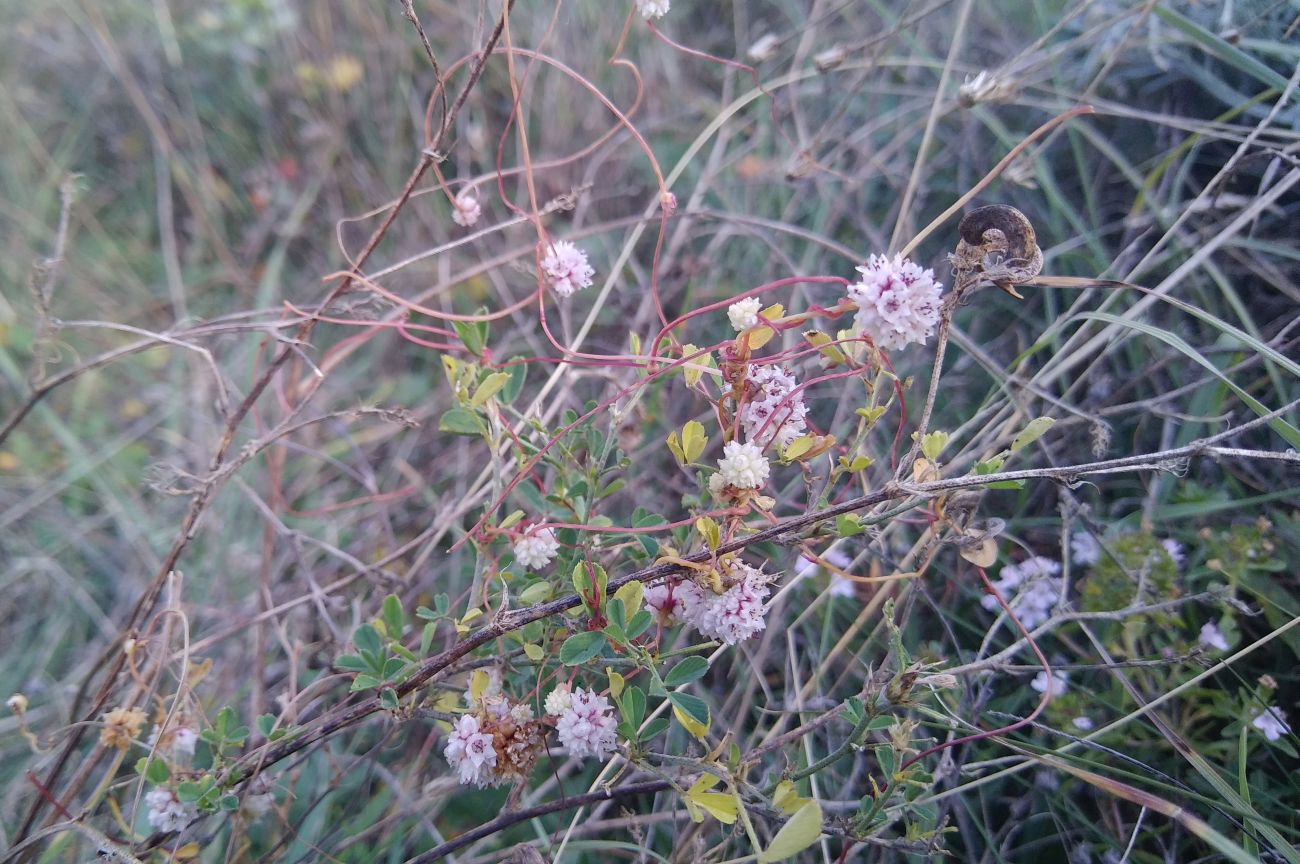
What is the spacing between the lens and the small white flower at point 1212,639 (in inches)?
39.9

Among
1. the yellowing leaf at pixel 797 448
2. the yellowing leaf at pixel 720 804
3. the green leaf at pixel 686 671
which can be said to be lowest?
the yellowing leaf at pixel 720 804

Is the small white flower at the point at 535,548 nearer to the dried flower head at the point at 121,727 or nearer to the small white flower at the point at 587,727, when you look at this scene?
the small white flower at the point at 587,727

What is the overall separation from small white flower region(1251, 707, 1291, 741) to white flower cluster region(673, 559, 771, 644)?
0.66 metres

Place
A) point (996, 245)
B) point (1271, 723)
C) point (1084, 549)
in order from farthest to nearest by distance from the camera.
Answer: point (1084, 549), point (1271, 723), point (996, 245)

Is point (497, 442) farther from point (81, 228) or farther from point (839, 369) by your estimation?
point (81, 228)

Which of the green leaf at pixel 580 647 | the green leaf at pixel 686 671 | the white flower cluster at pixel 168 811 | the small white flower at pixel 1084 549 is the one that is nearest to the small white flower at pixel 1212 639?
the small white flower at pixel 1084 549

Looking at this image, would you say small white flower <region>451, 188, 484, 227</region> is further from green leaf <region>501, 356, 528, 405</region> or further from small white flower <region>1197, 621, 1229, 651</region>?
small white flower <region>1197, 621, 1229, 651</region>

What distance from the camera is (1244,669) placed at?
109 centimetres

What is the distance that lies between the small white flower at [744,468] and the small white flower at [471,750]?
35cm

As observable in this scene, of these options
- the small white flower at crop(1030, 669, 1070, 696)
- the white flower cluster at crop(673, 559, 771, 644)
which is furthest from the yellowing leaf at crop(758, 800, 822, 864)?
the small white flower at crop(1030, 669, 1070, 696)

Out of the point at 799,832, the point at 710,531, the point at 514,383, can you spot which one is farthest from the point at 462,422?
the point at 799,832

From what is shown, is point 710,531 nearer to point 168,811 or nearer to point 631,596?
point 631,596

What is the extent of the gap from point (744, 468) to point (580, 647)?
0.24 m

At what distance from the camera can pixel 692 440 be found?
0.82 metres
